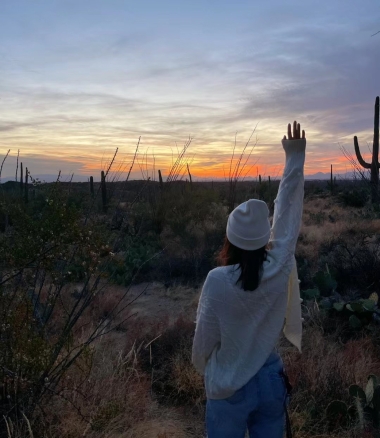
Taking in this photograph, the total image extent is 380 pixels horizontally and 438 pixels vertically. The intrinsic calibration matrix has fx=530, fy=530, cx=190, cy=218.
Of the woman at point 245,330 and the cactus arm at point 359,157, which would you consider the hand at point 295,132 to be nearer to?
the woman at point 245,330

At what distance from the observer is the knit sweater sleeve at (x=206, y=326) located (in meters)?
2.54

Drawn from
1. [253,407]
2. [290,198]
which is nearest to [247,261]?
[290,198]

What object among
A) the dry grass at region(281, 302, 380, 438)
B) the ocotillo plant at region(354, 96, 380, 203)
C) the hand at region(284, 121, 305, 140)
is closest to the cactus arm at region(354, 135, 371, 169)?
the ocotillo plant at region(354, 96, 380, 203)

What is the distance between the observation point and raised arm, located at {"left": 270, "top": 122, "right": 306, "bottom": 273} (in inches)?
114

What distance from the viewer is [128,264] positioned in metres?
10.4

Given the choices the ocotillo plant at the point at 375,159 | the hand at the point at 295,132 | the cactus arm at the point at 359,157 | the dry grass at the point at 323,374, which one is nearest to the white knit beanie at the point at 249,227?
the hand at the point at 295,132

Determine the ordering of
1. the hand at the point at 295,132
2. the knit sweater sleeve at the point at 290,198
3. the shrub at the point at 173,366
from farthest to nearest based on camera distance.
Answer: the shrub at the point at 173,366
the hand at the point at 295,132
the knit sweater sleeve at the point at 290,198

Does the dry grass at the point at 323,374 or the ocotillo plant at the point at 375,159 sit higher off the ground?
Answer: the ocotillo plant at the point at 375,159

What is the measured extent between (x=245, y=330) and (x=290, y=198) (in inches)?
32.2

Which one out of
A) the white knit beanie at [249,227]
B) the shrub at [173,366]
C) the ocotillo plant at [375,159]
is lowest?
the shrub at [173,366]

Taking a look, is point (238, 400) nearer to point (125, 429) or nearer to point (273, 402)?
point (273, 402)

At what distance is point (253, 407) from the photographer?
8.52 feet

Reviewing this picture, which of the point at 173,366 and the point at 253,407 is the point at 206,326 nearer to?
the point at 253,407

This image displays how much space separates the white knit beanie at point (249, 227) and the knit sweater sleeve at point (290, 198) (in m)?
0.28
